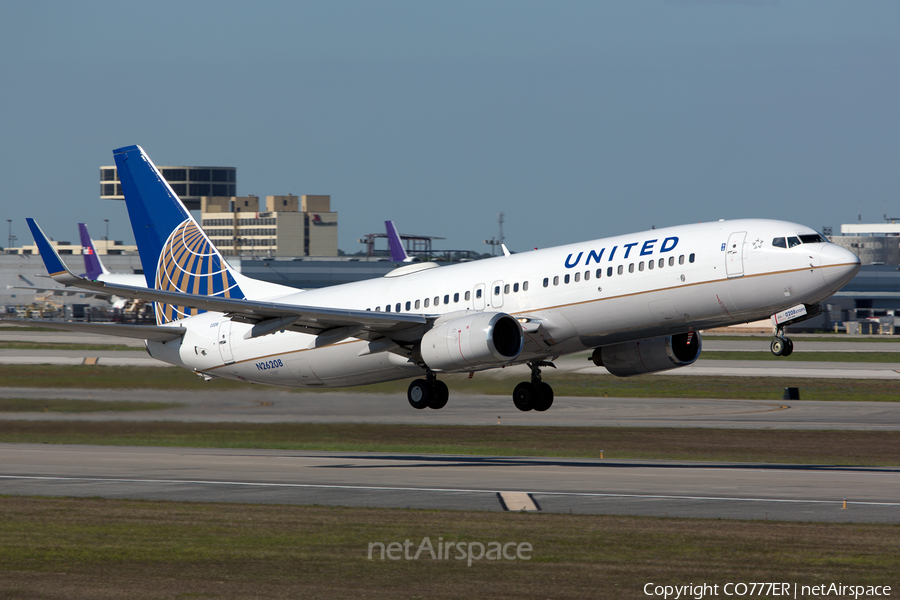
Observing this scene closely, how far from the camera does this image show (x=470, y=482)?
3431 cm

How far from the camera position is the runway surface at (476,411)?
44.7 meters

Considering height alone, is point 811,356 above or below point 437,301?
below

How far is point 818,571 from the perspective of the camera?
20641mm

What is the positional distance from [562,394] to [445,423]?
16371mm

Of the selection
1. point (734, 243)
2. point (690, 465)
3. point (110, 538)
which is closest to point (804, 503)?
point (734, 243)

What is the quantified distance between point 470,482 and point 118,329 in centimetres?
1428

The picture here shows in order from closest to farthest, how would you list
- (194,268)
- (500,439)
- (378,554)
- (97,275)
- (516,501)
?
(378,554) → (516,501) → (194,268) → (500,439) → (97,275)

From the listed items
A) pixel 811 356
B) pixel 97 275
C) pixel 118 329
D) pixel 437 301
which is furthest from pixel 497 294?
pixel 97 275

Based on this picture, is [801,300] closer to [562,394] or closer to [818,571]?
[818,571]

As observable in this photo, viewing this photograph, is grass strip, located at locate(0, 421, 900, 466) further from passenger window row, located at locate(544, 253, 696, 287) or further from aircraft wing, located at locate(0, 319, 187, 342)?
passenger window row, located at locate(544, 253, 696, 287)

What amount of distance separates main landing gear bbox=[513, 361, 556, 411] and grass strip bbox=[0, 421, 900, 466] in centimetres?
564

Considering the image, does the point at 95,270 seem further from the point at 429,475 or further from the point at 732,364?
the point at 429,475

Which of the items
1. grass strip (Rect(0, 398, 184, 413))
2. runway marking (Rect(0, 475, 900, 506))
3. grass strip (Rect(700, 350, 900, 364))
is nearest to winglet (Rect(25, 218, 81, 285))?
runway marking (Rect(0, 475, 900, 506))

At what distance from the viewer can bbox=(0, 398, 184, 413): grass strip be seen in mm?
46750
